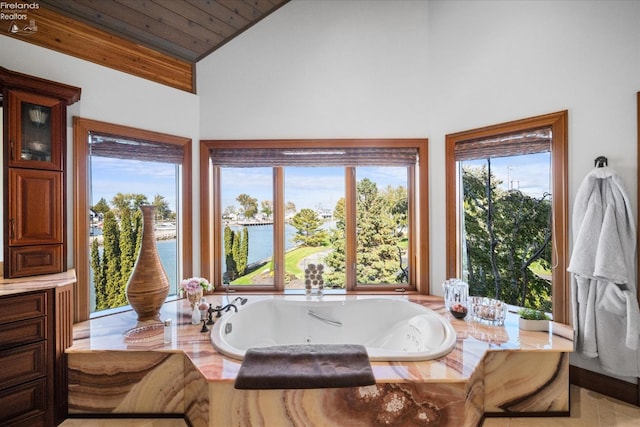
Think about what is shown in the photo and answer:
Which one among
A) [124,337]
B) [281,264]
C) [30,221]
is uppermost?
[30,221]

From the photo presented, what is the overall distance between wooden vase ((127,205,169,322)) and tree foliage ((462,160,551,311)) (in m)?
2.52

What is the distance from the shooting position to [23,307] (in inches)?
66.4

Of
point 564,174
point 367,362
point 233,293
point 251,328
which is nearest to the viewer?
point 367,362

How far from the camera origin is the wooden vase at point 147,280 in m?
2.23

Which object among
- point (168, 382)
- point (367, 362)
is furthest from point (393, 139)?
point (168, 382)

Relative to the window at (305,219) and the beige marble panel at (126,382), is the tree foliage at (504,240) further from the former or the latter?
the beige marble panel at (126,382)

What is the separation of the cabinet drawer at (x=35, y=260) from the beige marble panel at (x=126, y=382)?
1.87 ft

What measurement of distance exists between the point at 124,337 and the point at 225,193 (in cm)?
146

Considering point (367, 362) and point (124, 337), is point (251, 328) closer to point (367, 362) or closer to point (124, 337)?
point (124, 337)

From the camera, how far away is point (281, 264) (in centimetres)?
300

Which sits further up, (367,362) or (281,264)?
(281,264)

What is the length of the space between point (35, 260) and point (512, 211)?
337 centimetres

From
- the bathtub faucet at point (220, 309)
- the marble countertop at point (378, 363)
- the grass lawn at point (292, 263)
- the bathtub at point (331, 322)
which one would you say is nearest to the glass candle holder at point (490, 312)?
the marble countertop at point (378, 363)

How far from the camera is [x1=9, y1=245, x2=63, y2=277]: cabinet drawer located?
185 cm
